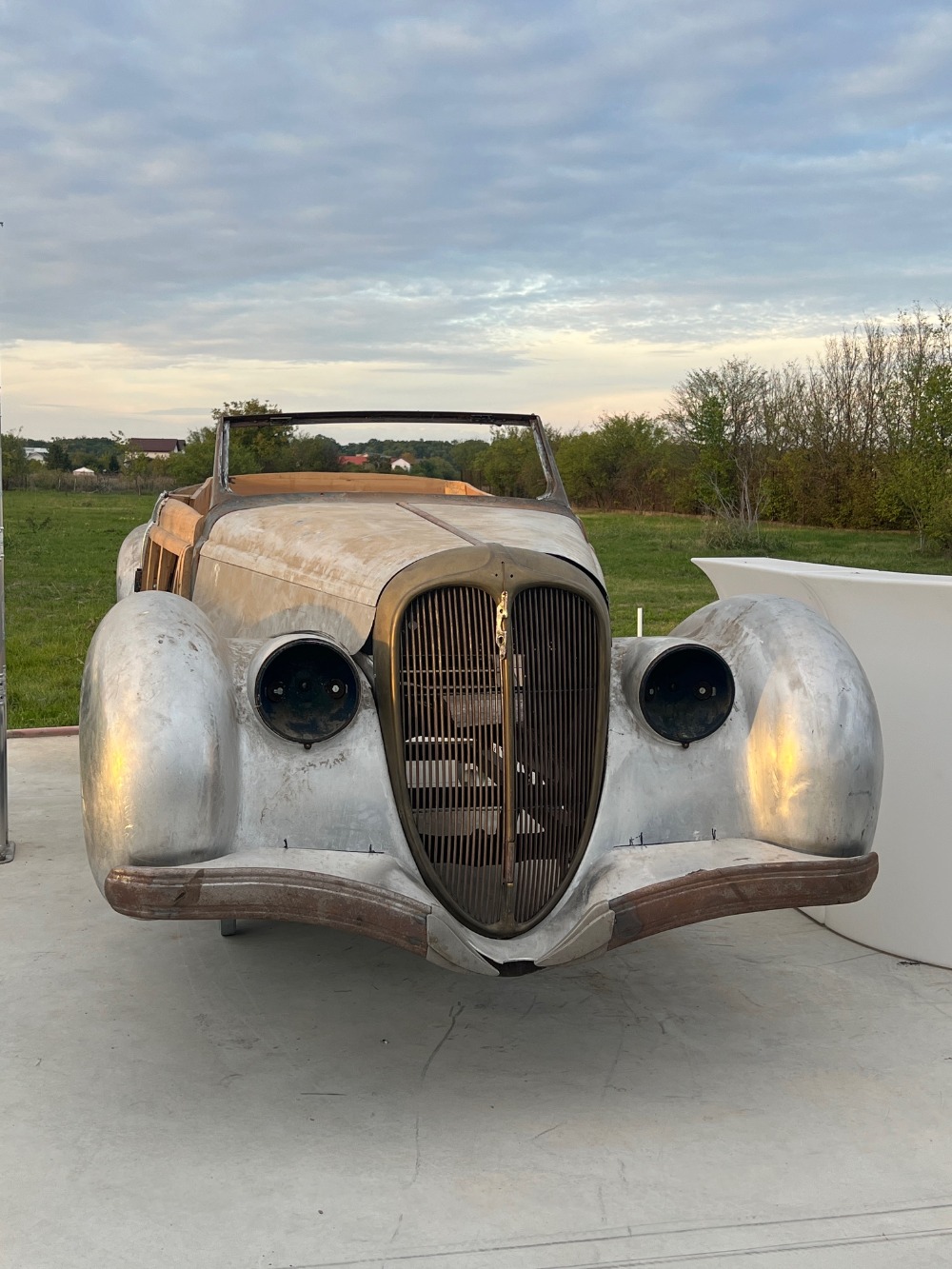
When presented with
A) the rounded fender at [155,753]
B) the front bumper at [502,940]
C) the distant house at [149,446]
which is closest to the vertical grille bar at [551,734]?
the front bumper at [502,940]

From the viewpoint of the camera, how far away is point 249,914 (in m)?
2.93

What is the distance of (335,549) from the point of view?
3984 millimetres

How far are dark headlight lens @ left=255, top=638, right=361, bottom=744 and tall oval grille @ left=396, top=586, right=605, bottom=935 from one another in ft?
A: 0.50

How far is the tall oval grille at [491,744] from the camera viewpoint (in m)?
→ 3.29

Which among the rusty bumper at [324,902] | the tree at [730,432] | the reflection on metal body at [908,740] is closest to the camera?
the rusty bumper at [324,902]

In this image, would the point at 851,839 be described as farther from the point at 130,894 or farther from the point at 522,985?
the point at 130,894

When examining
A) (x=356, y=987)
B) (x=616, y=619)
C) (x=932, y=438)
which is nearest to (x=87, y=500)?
(x=932, y=438)

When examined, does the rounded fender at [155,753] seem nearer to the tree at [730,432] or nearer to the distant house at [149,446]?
the tree at [730,432]

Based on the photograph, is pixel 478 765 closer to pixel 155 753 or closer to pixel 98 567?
pixel 155 753

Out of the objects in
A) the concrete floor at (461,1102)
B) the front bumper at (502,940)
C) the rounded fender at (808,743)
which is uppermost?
the rounded fender at (808,743)

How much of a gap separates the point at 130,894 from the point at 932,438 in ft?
95.1

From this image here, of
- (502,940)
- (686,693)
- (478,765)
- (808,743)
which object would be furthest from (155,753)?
(808,743)

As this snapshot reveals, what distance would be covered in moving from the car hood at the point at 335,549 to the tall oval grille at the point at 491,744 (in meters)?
0.31

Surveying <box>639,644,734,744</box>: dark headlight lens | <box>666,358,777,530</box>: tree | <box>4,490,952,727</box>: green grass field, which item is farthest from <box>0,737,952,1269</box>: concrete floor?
<box>666,358,777,530</box>: tree
